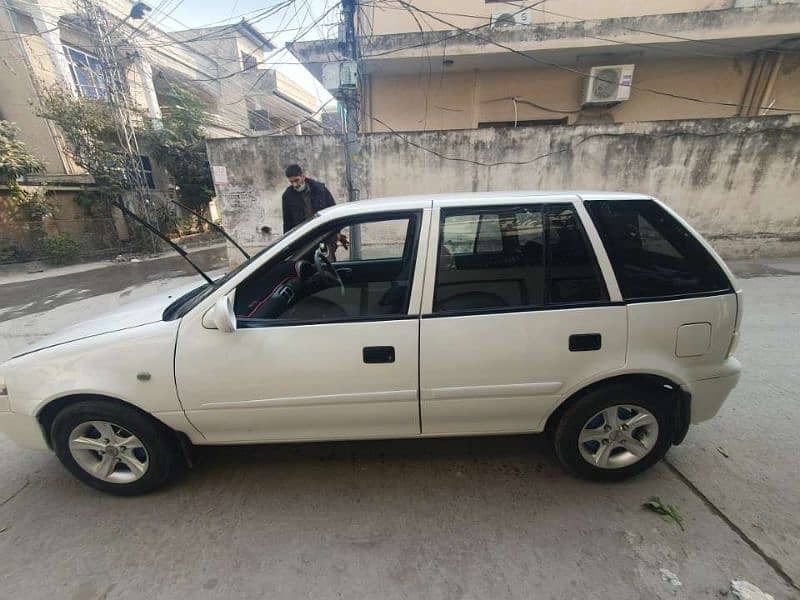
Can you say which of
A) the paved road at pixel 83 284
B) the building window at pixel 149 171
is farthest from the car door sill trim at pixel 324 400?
the building window at pixel 149 171

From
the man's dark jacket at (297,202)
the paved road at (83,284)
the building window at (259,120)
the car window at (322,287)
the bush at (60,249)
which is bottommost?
the paved road at (83,284)

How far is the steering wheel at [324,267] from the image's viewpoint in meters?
2.45

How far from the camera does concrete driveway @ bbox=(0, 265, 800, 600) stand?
158 cm

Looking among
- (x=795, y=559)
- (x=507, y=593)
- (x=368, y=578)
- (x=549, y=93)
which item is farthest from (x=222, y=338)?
(x=549, y=93)

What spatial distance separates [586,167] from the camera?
6.40 m

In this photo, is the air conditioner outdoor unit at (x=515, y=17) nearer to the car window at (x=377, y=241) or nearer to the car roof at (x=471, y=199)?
the car window at (x=377, y=241)

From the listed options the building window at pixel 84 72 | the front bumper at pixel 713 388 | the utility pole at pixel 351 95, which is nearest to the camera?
the front bumper at pixel 713 388

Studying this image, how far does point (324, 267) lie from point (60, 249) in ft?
31.9

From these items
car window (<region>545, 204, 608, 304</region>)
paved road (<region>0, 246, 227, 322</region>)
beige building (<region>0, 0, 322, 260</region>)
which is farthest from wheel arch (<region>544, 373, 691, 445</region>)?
beige building (<region>0, 0, 322, 260</region>)

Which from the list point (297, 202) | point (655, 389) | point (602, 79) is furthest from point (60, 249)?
point (602, 79)

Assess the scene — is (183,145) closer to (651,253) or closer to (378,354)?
(378,354)

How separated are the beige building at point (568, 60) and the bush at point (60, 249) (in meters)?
7.09

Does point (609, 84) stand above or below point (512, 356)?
above

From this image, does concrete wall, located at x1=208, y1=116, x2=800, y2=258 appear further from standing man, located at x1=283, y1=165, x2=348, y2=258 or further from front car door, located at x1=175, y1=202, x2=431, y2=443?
front car door, located at x1=175, y1=202, x2=431, y2=443
